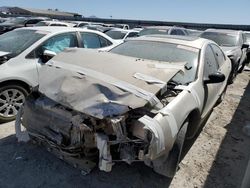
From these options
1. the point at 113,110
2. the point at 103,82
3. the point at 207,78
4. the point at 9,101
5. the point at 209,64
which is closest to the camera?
the point at 113,110

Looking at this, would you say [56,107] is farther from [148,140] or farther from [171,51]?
[171,51]

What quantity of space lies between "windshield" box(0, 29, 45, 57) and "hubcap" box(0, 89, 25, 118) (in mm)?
706

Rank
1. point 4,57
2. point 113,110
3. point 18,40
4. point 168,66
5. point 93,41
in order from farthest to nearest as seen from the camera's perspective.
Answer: point 93,41 → point 18,40 → point 4,57 → point 168,66 → point 113,110

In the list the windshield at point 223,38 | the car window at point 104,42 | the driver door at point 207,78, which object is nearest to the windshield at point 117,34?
the windshield at point 223,38

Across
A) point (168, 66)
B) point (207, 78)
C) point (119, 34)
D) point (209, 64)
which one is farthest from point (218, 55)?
point (119, 34)

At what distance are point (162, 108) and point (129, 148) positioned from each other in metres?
0.57

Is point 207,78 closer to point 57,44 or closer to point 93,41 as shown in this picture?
point 57,44

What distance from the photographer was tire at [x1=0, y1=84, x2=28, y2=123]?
453 cm

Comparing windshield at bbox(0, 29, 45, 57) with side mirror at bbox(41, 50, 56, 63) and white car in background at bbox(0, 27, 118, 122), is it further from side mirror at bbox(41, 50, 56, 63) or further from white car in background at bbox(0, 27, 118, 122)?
side mirror at bbox(41, 50, 56, 63)

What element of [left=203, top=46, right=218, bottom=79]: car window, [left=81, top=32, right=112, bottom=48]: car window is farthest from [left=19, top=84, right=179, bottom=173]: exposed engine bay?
[left=81, top=32, right=112, bottom=48]: car window

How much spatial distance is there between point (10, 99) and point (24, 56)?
32.6 inches

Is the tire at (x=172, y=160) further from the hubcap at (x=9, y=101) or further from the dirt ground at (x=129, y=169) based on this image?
the hubcap at (x=9, y=101)

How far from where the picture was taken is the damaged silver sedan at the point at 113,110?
279 cm

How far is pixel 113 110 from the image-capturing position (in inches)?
108
